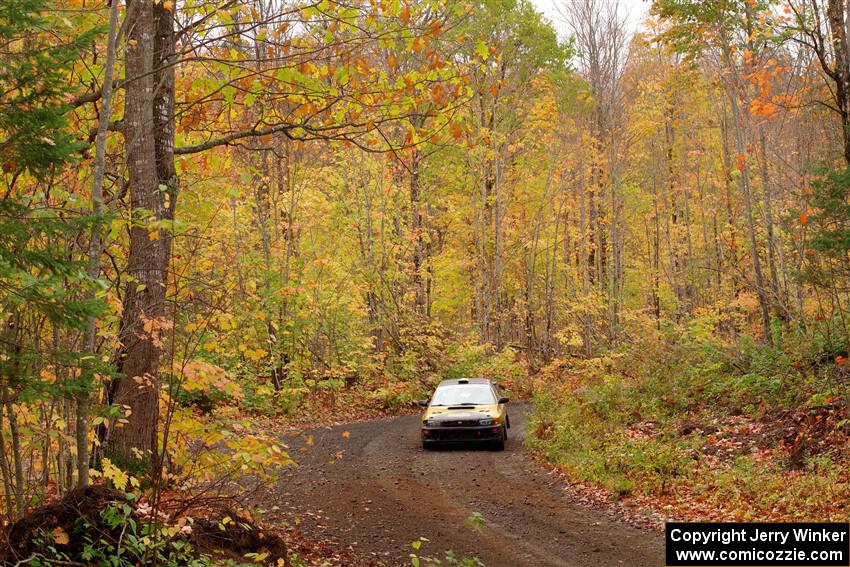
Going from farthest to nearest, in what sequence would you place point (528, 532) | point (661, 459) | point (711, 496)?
point (661, 459), point (711, 496), point (528, 532)

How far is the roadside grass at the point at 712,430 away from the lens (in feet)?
30.5

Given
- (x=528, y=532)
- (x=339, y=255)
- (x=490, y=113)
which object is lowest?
(x=528, y=532)

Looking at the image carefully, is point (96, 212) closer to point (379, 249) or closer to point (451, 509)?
point (451, 509)

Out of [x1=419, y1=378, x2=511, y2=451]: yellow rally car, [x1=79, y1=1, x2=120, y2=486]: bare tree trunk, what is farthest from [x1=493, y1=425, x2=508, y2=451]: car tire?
[x1=79, y1=1, x2=120, y2=486]: bare tree trunk

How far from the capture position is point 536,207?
34.2m

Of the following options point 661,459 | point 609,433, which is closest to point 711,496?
point 661,459

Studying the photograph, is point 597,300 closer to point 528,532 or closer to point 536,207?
point 536,207

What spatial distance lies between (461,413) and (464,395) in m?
0.97

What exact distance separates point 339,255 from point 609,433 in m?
16.4

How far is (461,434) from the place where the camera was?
15.2 metres

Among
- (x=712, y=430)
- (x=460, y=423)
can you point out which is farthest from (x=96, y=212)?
(x=712, y=430)

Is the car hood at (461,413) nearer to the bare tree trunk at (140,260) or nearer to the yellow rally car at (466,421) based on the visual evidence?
the yellow rally car at (466,421)

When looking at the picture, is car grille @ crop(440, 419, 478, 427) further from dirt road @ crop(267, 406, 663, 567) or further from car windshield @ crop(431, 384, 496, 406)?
car windshield @ crop(431, 384, 496, 406)

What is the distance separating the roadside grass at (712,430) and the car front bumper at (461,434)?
97 cm
